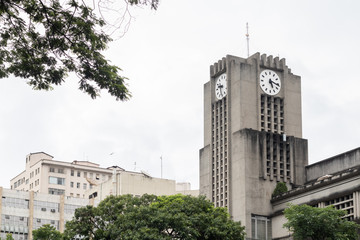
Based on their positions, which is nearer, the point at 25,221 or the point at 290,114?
the point at 290,114

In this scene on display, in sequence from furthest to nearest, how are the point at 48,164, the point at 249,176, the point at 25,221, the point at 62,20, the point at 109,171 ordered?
the point at 109,171 → the point at 48,164 → the point at 25,221 → the point at 249,176 → the point at 62,20

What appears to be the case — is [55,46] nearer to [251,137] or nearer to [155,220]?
[155,220]

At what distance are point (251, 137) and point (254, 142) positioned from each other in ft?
2.34

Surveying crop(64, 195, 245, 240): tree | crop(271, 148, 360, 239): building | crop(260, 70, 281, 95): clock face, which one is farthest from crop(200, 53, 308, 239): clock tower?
crop(64, 195, 245, 240): tree

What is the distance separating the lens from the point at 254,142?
270 ft

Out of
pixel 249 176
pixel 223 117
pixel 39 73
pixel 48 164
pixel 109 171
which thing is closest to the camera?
pixel 39 73

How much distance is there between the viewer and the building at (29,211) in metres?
95.2

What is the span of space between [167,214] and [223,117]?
33.6 meters

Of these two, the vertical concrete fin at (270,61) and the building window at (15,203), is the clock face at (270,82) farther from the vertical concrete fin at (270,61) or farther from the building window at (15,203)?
the building window at (15,203)

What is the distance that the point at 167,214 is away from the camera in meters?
55.4

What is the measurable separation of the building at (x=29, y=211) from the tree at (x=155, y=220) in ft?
123

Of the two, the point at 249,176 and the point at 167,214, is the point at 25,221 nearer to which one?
the point at 249,176

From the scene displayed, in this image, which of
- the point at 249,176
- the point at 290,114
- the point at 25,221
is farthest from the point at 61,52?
the point at 25,221

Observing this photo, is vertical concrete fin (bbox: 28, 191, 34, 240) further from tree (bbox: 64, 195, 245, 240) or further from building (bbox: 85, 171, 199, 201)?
tree (bbox: 64, 195, 245, 240)
